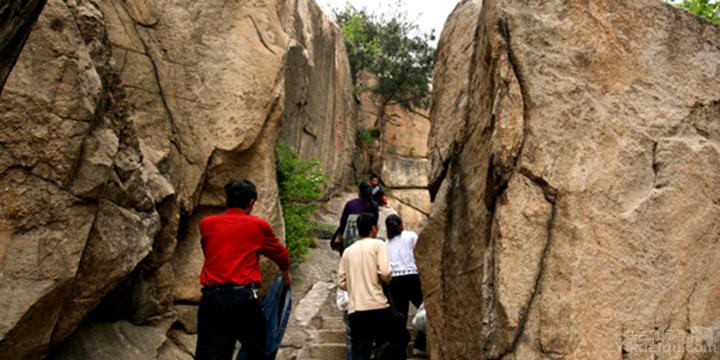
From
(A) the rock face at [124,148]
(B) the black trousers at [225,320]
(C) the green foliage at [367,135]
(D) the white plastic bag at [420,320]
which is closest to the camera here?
(A) the rock face at [124,148]

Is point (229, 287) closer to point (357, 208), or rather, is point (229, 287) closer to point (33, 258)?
point (33, 258)

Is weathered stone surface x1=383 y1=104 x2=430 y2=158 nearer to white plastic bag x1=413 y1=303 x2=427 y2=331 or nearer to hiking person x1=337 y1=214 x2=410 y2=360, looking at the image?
white plastic bag x1=413 y1=303 x2=427 y2=331

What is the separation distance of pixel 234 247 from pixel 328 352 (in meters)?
2.98

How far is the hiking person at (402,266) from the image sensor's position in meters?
6.48

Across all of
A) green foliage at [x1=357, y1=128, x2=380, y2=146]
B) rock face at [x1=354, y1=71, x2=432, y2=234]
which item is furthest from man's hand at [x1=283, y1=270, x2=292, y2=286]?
green foliage at [x1=357, y1=128, x2=380, y2=146]

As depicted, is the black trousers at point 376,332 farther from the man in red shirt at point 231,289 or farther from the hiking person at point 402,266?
the hiking person at point 402,266

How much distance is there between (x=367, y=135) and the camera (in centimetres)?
2344

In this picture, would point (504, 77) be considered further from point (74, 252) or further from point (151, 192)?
point (151, 192)

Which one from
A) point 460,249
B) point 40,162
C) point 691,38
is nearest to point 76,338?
point 40,162

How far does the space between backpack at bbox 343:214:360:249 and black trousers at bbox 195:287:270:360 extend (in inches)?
111

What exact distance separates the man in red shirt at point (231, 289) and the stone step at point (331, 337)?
2.99m

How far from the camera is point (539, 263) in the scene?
13.2 feet

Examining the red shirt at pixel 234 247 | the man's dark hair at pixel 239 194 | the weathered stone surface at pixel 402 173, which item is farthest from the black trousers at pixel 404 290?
the weathered stone surface at pixel 402 173

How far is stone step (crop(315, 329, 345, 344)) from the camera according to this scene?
735 cm
